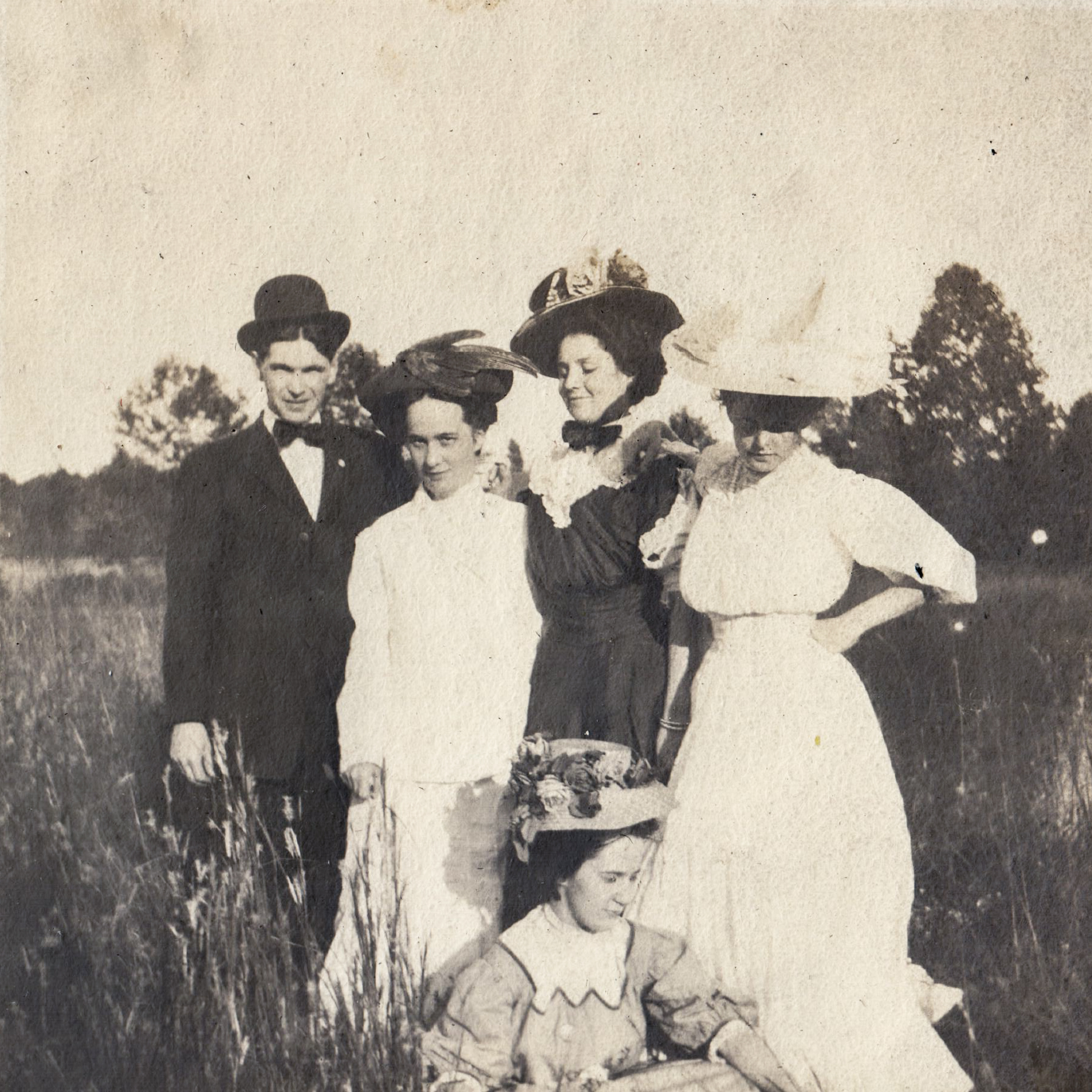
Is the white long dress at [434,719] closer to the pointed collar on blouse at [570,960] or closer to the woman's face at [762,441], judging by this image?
the pointed collar on blouse at [570,960]

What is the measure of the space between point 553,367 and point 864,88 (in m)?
1.09

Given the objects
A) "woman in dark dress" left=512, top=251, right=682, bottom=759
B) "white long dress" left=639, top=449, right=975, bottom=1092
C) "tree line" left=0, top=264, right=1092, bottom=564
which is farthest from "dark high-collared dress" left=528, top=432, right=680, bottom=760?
"tree line" left=0, top=264, right=1092, bottom=564

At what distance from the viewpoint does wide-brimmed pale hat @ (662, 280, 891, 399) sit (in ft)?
9.36

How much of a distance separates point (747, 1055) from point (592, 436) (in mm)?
1511

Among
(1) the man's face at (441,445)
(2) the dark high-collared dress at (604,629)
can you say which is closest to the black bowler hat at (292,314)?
(1) the man's face at (441,445)

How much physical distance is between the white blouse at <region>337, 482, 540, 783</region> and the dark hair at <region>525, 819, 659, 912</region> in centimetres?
23

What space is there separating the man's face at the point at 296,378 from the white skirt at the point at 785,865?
1.16 meters

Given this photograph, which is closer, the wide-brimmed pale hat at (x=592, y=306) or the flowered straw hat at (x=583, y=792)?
the flowered straw hat at (x=583, y=792)

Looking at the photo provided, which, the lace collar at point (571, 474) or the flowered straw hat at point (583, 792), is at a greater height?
the lace collar at point (571, 474)

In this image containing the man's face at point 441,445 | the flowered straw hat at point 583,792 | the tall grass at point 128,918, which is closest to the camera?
the flowered straw hat at point 583,792

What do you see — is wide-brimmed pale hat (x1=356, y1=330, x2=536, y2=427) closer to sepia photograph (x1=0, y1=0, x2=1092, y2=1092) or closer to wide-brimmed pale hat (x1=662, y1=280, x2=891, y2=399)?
sepia photograph (x1=0, y1=0, x2=1092, y2=1092)

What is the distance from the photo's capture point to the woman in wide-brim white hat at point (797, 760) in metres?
2.80

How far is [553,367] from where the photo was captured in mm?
2926

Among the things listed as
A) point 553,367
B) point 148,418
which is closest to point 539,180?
point 553,367
